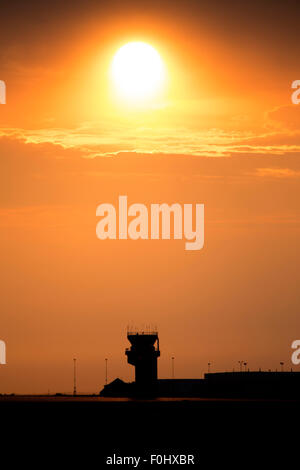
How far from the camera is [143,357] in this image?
625 ft

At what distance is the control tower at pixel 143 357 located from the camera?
190 metres

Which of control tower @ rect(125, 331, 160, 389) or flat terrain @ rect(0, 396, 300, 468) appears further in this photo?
control tower @ rect(125, 331, 160, 389)

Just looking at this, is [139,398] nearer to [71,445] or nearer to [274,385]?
[274,385]

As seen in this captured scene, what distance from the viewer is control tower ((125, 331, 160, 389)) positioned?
190000 millimetres

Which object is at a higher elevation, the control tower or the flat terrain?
the control tower

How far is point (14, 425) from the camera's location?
10325 centimetres

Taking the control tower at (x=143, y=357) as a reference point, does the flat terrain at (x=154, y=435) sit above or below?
below

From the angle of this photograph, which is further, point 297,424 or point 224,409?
point 224,409

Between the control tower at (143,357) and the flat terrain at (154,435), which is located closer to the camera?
the flat terrain at (154,435)

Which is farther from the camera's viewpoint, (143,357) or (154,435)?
(143,357)
